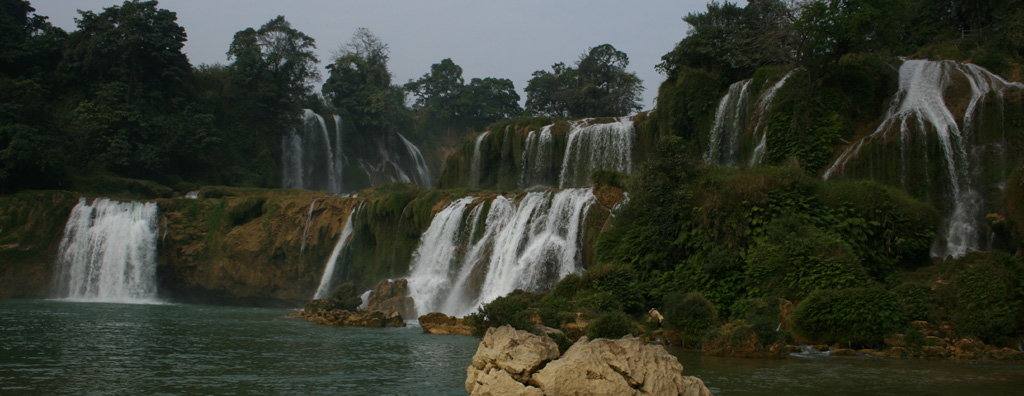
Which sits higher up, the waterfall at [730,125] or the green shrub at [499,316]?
the waterfall at [730,125]

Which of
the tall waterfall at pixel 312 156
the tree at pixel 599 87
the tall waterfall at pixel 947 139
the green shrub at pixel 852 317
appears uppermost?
the tree at pixel 599 87

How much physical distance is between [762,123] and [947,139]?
5.82 metres

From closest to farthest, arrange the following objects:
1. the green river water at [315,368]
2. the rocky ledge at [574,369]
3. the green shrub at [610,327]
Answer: the rocky ledge at [574,369] < the green river water at [315,368] < the green shrub at [610,327]

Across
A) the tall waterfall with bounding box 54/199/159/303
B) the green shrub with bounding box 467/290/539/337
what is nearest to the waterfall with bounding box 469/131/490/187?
the tall waterfall with bounding box 54/199/159/303

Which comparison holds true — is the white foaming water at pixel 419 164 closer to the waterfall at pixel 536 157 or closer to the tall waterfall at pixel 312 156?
the tall waterfall at pixel 312 156

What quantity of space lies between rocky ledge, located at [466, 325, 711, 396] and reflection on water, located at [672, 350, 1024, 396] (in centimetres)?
276

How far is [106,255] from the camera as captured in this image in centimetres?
3778

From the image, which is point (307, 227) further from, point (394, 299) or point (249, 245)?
point (394, 299)

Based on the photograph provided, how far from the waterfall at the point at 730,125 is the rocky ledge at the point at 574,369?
2112cm

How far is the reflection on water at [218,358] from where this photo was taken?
39.4ft

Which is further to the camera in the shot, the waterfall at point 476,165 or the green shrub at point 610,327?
the waterfall at point 476,165

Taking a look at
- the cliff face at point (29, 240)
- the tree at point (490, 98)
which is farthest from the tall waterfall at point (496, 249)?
the tree at point (490, 98)

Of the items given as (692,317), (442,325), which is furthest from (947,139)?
(442,325)

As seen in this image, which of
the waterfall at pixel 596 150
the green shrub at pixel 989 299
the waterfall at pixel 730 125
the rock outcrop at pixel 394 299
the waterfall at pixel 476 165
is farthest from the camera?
the waterfall at pixel 476 165
